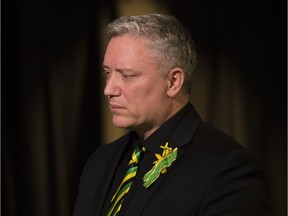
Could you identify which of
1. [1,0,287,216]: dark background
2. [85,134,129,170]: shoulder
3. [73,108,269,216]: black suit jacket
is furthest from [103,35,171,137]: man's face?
[1,0,287,216]: dark background

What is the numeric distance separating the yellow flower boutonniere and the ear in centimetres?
15

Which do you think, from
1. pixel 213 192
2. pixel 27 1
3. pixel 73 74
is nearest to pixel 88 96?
pixel 73 74

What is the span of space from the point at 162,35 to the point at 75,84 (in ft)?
2.89

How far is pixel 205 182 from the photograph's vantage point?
1.51 meters

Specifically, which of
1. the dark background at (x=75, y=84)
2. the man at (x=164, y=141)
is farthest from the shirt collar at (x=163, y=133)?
the dark background at (x=75, y=84)

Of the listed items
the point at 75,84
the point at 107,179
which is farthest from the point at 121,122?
the point at 75,84

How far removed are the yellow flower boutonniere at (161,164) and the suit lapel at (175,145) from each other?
0.01 m

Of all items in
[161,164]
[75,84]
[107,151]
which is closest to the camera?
[161,164]

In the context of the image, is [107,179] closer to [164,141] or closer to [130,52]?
[164,141]

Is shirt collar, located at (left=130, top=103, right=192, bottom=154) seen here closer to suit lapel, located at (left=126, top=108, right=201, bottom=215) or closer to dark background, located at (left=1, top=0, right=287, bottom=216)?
suit lapel, located at (left=126, top=108, right=201, bottom=215)

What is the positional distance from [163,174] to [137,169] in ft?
0.40

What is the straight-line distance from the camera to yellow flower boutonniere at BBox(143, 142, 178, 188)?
1.59 m

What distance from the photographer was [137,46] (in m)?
1.64

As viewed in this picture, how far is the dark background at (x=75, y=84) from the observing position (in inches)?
96.3
